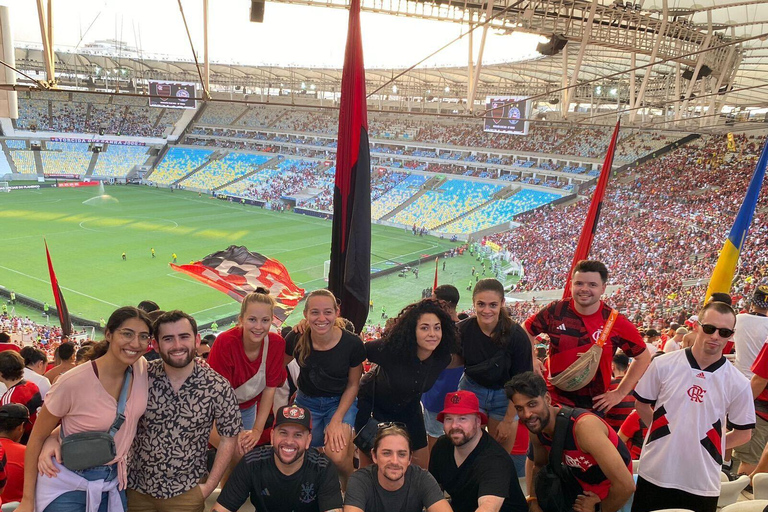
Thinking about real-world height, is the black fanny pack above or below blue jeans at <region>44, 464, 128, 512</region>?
above

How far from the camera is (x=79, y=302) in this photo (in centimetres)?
2284

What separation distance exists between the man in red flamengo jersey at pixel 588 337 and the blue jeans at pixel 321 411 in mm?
1360

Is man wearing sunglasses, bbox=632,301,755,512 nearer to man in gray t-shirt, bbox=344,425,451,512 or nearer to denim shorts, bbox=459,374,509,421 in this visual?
denim shorts, bbox=459,374,509,421

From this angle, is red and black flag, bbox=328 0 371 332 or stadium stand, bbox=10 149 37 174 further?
stadium stand, bbox=10 149 37 174

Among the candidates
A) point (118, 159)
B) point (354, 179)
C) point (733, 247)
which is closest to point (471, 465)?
point (354, 179)

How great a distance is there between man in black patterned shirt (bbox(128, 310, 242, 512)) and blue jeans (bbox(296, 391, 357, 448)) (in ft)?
2.22

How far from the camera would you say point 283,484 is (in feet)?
10.2

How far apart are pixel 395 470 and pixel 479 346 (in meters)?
1.16

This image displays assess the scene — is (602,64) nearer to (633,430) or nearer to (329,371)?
(633,430)

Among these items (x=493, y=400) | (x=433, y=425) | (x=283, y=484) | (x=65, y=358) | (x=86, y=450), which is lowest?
(x=65, y=358)

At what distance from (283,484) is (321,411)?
2.31 feet

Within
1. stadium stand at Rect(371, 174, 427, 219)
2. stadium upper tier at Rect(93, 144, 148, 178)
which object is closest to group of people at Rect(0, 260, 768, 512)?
stadium stand at Rect(371, 174, 427, 219)

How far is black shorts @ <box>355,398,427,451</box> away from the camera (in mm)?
3678

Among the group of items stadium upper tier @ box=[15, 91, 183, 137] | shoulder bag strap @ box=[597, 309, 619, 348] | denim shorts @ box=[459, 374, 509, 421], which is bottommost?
stadium upper tier @ box=[15, 91, 183, 137]
